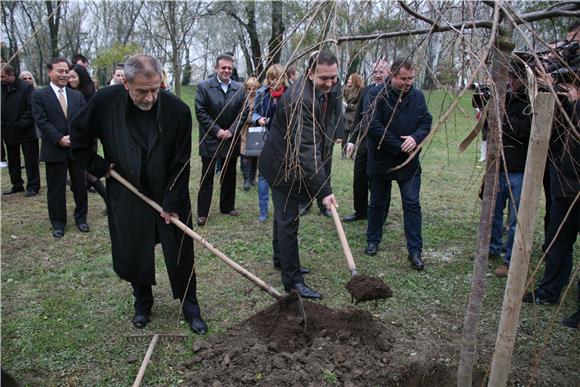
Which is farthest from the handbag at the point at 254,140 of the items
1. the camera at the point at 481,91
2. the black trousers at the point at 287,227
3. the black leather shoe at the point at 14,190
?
the camera at the point at 481,91

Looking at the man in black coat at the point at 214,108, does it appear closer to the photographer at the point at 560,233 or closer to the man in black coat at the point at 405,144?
the man in black coat at the point at 405,144

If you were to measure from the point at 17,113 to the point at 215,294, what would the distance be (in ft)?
17.6

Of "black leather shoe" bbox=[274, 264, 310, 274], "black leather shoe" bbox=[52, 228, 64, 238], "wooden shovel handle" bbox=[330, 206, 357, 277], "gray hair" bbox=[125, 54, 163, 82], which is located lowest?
"black leather shoe" bbox=[274, 264, 310, 274]

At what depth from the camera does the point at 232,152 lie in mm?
3314

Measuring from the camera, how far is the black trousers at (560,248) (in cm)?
398

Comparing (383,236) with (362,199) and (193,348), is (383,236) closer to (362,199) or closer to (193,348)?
(362,199)

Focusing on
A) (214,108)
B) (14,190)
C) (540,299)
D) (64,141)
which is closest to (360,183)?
(214,108)

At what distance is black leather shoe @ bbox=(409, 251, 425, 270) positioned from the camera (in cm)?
493

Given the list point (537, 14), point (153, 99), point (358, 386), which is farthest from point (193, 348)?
point (537, 14)

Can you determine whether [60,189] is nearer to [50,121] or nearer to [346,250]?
[50,121]

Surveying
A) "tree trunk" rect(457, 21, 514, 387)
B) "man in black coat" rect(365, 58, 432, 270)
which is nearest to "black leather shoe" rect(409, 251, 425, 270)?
"man in black coat" rect(365, 58, 432, 270)

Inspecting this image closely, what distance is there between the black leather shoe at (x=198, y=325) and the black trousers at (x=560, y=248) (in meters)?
2.92

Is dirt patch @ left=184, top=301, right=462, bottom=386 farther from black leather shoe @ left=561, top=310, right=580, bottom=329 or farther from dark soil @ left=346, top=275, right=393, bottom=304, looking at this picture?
black leather shoe @ left=561, top=310, right=580, bottom=329

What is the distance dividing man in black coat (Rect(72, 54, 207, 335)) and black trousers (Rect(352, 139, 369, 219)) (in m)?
3.19
